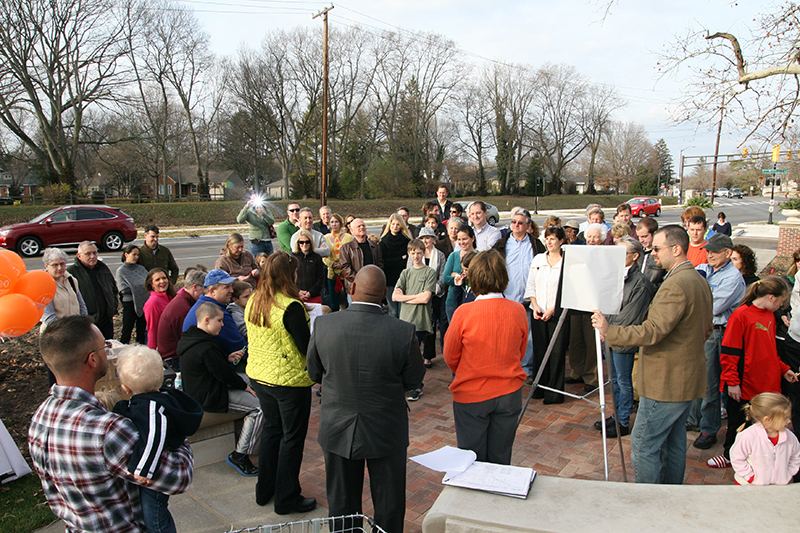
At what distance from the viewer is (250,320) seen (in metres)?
3.45

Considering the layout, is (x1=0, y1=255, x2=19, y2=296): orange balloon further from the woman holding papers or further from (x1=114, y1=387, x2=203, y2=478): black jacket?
the woman holding papers

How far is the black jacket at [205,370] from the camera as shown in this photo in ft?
12.9

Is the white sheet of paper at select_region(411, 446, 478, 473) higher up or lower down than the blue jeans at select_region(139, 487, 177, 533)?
higher up

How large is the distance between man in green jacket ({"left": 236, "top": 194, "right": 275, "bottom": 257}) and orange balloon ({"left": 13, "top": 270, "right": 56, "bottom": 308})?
4.42 m

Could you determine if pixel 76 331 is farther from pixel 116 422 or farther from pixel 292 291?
pixel 292 291

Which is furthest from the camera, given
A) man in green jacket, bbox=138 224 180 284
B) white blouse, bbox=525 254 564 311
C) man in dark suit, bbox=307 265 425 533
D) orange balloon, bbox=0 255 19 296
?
man in green jacket, bbox=138 224 180 284

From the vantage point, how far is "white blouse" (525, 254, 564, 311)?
537 centimetres

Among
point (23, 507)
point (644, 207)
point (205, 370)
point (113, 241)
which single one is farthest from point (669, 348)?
point (644, 207)

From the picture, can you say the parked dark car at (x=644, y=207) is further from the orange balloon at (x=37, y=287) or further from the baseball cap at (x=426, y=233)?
the orange balloon at (x=37, y=287)

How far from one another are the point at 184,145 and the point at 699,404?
5538 cm

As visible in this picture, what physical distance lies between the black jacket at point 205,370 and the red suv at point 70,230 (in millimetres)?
17896

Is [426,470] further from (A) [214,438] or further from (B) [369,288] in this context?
(B) [369,288]

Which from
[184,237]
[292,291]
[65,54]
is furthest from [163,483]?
[65,54]

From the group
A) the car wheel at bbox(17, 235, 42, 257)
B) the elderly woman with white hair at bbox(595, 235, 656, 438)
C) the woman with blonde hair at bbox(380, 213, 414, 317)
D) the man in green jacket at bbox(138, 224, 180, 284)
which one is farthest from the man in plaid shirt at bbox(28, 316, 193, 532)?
the car wheel at bbox(17, 235, 42, 257)
